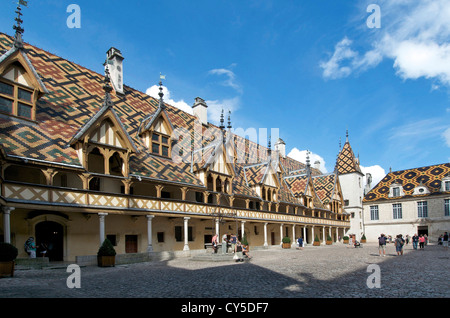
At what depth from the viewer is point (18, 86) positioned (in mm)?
17891

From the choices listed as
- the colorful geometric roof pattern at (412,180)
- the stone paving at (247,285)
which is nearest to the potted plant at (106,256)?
the stone paving at (247,285)

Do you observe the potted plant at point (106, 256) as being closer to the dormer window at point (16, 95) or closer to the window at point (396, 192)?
the dormer window at point (16, 95)

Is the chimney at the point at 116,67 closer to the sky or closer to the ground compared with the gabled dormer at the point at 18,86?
closer to the sky

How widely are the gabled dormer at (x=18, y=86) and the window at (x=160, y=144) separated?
838 centimetres

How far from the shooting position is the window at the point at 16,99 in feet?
56.9

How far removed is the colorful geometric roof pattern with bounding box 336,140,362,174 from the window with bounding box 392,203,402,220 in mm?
8767

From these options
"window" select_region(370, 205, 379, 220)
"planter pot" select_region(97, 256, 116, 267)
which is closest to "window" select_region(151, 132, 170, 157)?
"planter pot" select_region(97, 256, 116, 267)

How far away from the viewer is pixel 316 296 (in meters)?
8.66

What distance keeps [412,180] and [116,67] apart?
47.8 metres

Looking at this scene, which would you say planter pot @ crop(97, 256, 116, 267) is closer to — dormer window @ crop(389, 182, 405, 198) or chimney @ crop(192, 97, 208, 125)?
chimney @ crop(192, 97, 208, 125)

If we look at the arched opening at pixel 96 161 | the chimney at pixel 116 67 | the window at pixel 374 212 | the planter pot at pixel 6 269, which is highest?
the chimney at pixel 116 67

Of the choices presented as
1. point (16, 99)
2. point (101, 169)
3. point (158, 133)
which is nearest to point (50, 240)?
point (101, 169)
